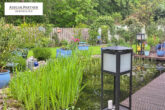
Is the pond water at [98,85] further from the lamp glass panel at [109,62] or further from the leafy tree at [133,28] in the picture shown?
the leafy tree at [133,28]

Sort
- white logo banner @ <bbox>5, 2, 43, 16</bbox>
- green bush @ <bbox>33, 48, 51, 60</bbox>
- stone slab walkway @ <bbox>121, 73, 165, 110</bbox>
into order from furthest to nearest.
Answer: white logo banner @ <bbox>5, 2, 43, 16</bbox>
green bush @ <bbox>33, 48, 51, 60</bbox>
stone slab walkway @ <bbox>121, 73, 165, 110</bbox>

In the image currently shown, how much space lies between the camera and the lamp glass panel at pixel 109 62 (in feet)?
7.65

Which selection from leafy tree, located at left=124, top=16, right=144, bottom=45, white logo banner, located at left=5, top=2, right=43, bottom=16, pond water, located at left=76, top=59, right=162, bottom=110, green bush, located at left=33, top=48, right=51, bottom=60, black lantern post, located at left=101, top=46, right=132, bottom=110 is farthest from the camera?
white logo banner, located at left=5, top=2, right=43, bottom=16

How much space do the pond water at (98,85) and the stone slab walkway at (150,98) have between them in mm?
321

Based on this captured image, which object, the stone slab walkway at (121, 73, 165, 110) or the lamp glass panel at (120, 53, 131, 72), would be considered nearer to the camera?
the lamp glass panel at (120, 53, 131, 72)

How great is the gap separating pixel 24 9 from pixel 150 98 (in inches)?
378

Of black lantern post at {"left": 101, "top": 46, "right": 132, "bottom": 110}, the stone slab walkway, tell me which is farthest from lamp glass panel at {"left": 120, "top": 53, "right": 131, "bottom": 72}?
the stone slab walkway

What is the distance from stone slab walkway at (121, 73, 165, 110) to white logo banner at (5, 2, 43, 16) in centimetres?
869

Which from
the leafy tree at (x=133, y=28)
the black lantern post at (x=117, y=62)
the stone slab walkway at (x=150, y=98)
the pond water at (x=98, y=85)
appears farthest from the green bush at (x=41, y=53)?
the leafy tree at (x=133, y=28)

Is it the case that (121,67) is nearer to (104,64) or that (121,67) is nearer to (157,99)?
(104,64)

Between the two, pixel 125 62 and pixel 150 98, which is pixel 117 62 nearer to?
pixel 125 62

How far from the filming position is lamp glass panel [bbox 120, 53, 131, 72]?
2342 millimetres

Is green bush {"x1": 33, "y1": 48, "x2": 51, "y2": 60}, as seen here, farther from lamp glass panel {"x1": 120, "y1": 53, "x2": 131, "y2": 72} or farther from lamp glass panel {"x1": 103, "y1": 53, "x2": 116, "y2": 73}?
lamp glass panel {"x1": 120, "y1": 53, "x2": 131, "y2": 72}

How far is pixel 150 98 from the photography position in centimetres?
340
